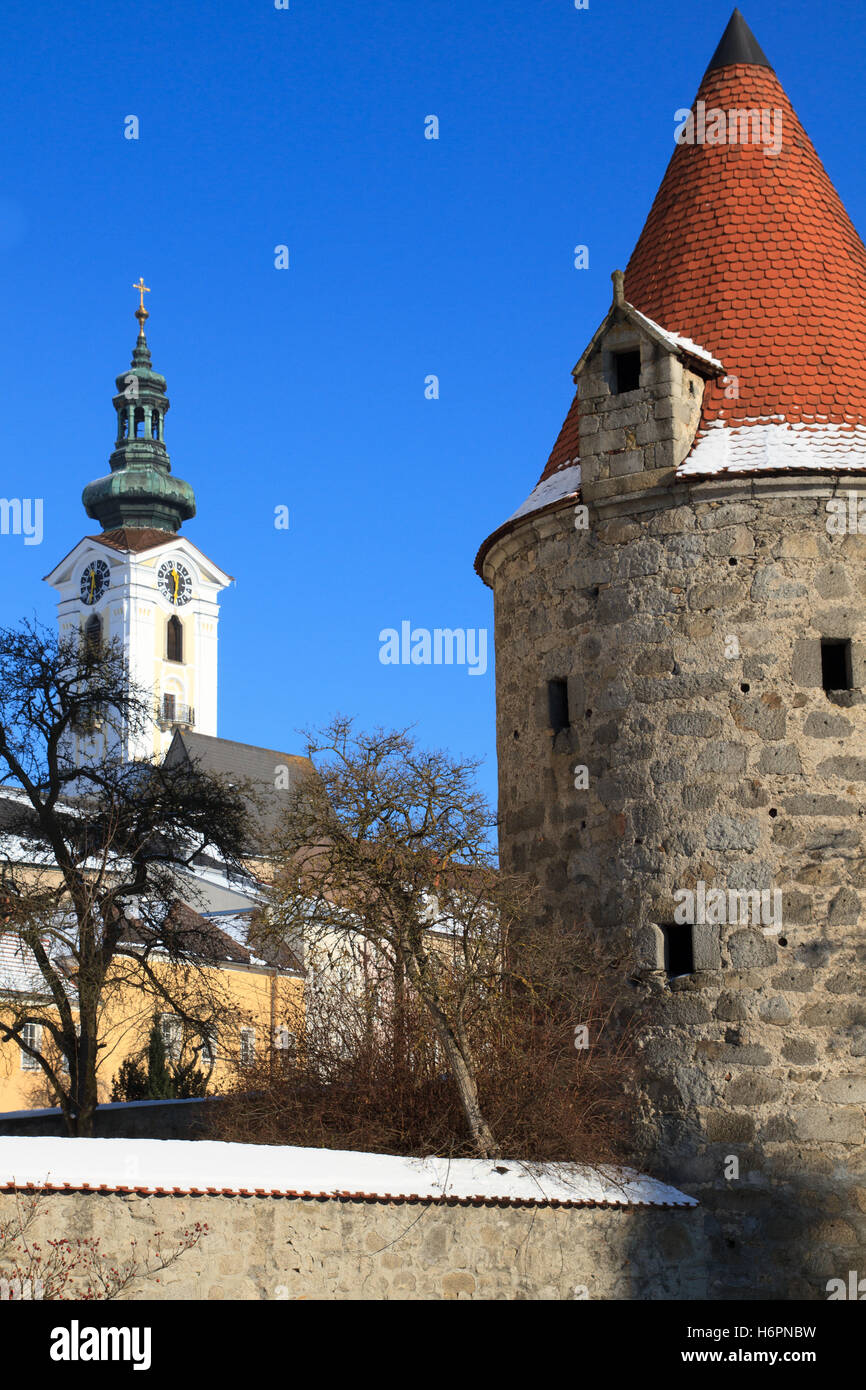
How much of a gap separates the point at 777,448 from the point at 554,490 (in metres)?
2.06

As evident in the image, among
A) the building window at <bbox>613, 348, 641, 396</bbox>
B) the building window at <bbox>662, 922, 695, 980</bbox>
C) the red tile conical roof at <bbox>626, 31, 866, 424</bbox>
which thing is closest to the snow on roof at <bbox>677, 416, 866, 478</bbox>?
the red tile conical roof at <bbox>626, 31, 866, 424</bbox>

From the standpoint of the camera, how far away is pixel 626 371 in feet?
47.8

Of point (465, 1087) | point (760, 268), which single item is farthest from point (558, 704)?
point (760, 268)

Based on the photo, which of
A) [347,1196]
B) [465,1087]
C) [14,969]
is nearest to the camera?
[347,1196]

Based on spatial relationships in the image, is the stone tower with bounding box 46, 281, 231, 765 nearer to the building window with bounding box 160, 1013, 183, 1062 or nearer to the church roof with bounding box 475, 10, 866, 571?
the building window with bounding box 160, 1013, 183, 1062

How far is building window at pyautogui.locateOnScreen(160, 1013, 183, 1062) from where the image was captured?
20705 mm

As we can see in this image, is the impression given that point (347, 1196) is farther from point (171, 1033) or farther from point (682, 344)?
point (171, 1033)

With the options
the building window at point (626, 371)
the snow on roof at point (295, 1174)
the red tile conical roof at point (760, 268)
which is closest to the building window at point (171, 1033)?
the snow on roof at point (295, 1174)

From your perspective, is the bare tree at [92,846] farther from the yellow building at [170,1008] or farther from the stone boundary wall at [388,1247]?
the stone boundary wall at [388,1247]

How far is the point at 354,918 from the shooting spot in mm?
13328

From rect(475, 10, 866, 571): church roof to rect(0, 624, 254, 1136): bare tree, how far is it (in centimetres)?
578

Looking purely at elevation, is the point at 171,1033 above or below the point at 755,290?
below

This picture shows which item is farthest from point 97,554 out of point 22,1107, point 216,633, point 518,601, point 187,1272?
point 187,1272

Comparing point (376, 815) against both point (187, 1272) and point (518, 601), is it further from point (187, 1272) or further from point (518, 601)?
point (187, 1272)
